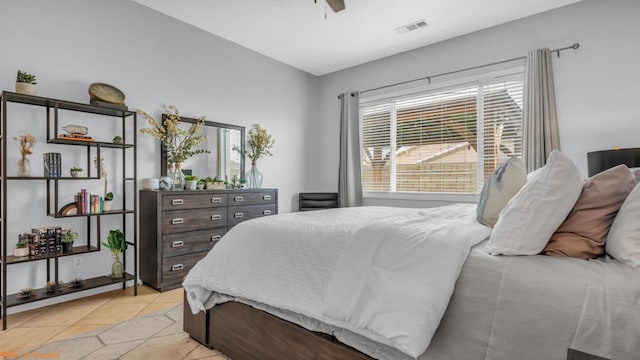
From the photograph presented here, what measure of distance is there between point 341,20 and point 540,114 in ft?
7.19

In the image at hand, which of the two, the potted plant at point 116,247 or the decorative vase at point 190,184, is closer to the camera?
the potted plant at point 116,247

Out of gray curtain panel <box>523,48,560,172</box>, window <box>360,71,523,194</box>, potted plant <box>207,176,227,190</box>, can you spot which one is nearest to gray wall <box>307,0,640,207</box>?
gray curtain panel <box>523,48,560,172</box>

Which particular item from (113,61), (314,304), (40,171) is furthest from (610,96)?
(40,171)

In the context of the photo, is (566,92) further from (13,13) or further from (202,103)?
(13,13)

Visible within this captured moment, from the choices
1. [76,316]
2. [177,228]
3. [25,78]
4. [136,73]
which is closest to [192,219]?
[177,228]

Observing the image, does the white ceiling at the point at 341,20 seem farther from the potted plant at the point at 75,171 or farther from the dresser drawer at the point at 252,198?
the dresser drawer at the point at 252,198

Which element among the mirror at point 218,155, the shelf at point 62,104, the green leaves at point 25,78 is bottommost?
the mirror at point 218,155

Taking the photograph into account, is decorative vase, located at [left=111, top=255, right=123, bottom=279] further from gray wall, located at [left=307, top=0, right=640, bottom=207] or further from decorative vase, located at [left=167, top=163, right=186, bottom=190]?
gray wall, located at [left=307, top=0, right=640, bottom=207]

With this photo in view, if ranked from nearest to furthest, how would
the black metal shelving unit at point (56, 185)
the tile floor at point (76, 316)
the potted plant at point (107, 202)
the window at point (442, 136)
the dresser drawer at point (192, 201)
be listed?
the tile floor at point (76, 316) → the black metal shelving unit at point (56, 185) → the potted plant at point (107, 202) → the dresser drawer at point (192, 201) → the window at point (442, 136)

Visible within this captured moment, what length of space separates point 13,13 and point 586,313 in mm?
3823

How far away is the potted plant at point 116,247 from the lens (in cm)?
284

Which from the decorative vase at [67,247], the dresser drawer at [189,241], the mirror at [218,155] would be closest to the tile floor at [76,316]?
the dresser drawer at [189,241]

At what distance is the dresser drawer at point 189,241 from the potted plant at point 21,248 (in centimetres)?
92

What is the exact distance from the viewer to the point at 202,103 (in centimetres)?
369
